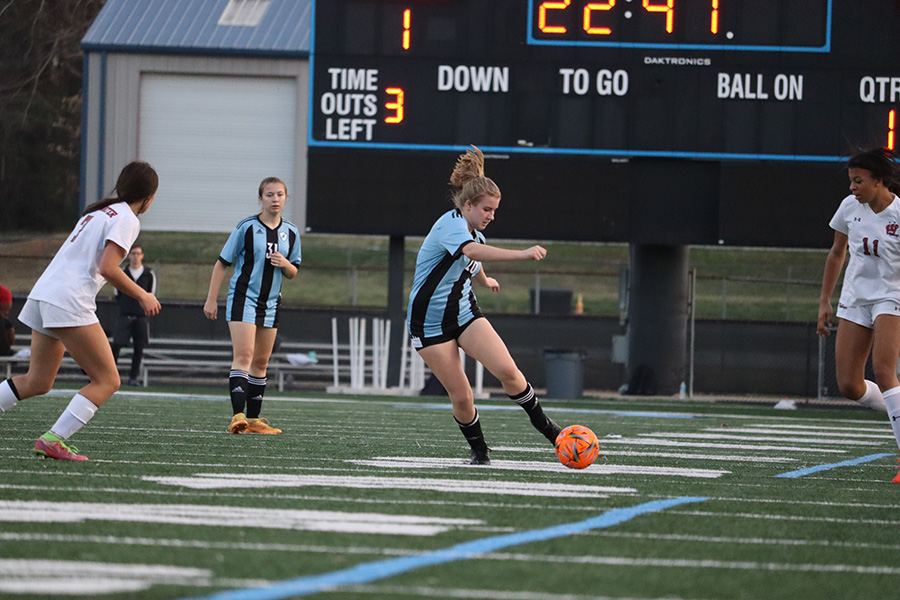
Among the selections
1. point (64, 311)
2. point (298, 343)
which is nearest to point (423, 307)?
Answer: point (64, 311)

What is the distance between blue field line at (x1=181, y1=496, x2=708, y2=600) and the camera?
329cm

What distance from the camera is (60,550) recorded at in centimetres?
386

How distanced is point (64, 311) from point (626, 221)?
1173 cm

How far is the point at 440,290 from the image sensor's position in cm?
706

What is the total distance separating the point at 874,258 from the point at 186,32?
19644 mm

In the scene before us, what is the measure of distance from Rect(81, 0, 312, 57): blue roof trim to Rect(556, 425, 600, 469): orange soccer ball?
17772 mm

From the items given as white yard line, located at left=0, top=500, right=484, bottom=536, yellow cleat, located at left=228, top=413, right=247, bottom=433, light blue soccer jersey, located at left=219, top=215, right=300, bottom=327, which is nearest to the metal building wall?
light blue soccer jersey, located at left=219, top=215, right=300, bottom=327

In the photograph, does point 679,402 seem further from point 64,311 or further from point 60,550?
point 60,550

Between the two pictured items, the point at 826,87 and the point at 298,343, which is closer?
the point at 826,87

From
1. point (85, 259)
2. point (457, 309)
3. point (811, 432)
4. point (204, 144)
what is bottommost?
point (811, 432)

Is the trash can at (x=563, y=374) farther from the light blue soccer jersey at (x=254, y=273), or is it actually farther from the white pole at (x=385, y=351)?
the light blue soccer jersey at (x=254, y=273)

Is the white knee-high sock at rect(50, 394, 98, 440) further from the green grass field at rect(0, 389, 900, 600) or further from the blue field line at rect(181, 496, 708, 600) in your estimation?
the blue field line at rect(181, 496, 708, 600)

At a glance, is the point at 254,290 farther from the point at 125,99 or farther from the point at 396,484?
the point at 125,99

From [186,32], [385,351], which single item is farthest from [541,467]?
[186,32]
